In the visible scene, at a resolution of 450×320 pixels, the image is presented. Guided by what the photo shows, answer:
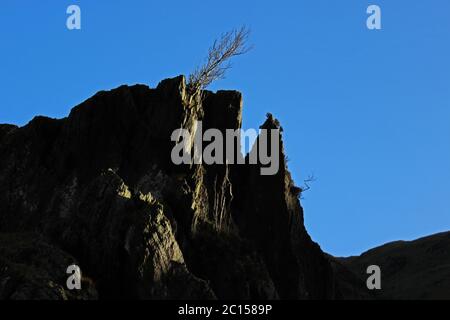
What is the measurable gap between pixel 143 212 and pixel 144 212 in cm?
7

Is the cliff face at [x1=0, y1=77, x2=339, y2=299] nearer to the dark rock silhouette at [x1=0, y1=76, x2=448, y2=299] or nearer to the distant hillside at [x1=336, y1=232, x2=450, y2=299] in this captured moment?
the dark rock silhouette at [x1=0, y1=76, x2=448, y2=299]

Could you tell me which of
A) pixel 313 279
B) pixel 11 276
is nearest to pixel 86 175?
pixel 11 276

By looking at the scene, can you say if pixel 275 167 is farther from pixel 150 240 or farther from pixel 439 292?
pixel 439 292

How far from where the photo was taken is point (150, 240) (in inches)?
2071

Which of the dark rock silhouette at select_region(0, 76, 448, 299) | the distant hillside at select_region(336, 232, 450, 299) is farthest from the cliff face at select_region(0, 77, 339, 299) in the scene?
the distant hillside at select_region(336, 232, 450, 299)

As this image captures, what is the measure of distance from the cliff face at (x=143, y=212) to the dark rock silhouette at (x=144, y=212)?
87 millimetres

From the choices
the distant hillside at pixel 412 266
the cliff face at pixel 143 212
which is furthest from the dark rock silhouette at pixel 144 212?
the distant hillside at pixel 412 266

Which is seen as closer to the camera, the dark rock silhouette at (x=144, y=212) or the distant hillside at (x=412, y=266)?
the dark rock silhouette at (x=144, y=212)

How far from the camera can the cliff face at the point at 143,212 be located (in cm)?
5169

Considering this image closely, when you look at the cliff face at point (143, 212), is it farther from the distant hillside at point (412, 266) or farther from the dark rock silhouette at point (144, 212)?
the distant hillside at point (412, 266)

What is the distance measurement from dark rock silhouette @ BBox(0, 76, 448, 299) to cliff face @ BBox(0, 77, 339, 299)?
3.4 inches

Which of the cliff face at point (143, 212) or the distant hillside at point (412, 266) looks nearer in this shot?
the cliff face at point (143, 212)
